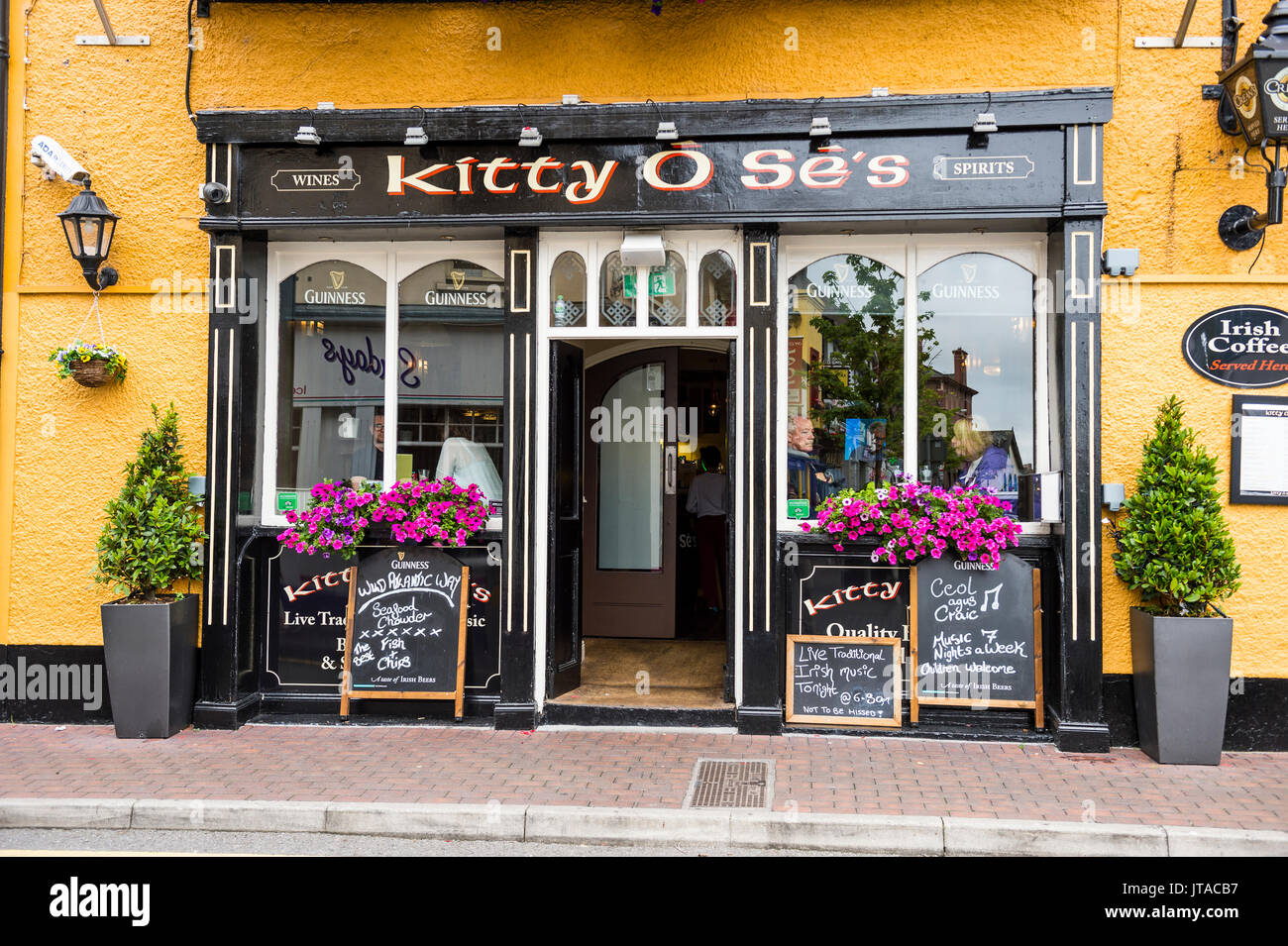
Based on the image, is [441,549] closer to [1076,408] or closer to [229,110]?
[229,110]

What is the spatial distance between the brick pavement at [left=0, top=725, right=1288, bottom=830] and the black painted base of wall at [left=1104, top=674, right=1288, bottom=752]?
106 millimetres

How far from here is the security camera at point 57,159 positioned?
6602 millimetres

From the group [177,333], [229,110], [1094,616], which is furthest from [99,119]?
[1094,616]

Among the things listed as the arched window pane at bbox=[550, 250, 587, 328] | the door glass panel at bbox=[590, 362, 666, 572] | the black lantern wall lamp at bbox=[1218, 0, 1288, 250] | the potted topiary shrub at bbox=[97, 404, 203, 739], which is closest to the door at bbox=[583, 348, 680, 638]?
the door glass panel at bbox=[590, 362, 666, 572]

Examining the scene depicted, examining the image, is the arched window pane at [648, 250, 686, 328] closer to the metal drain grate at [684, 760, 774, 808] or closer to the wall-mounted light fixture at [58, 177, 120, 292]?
the metal drain grate at [684, 760, 774, 808]

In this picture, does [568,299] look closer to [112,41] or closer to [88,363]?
[88,363]

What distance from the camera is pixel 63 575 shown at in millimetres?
6742

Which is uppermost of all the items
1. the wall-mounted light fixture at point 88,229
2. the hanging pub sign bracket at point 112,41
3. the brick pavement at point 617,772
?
the hanging pub sign bracket at point 112,41

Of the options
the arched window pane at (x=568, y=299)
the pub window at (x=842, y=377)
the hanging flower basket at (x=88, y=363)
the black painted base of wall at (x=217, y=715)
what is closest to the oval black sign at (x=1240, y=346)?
the pub window at (x=842, y=377)

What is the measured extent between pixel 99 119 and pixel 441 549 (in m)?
4.26

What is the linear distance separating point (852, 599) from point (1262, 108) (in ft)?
13.6

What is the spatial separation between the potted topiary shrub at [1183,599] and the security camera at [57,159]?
8.02 m

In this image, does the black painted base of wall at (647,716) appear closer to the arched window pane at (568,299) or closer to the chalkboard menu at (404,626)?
the chalkboard menu at (404,626)

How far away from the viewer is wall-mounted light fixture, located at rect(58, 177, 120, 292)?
21.1 ft
